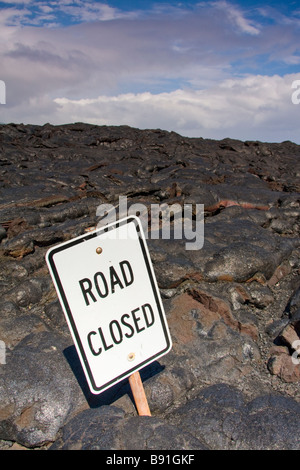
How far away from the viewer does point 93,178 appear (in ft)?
46.5

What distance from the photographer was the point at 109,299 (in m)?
3.03

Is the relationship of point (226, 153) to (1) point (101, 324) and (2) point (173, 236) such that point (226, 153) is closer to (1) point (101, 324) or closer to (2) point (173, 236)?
(2) point (173, 236)

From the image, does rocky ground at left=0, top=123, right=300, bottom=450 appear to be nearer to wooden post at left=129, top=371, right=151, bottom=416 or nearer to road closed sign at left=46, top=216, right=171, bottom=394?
wooden post at left=129, top=371, right=151, bottom=416

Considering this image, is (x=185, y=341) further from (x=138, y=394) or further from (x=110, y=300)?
(x=110, y=300)

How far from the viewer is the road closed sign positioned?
9.58 ft

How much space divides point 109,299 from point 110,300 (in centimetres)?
1

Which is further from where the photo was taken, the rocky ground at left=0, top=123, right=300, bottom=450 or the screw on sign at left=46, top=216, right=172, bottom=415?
the rocky ground at left=0, top=123, right=300, bottom=450

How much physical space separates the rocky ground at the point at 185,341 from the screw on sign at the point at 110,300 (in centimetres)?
46

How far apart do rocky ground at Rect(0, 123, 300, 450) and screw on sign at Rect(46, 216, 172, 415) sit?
46cm

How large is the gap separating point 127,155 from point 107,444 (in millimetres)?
19009

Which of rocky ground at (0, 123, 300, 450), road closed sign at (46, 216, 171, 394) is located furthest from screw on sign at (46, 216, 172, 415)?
rocky ground at (0, 123, 300, 450)

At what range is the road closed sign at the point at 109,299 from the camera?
9.58 ft

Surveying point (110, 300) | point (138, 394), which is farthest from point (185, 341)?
point (110, 300)

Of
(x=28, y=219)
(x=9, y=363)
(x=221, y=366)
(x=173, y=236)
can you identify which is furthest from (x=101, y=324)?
(x=28, y=219)
